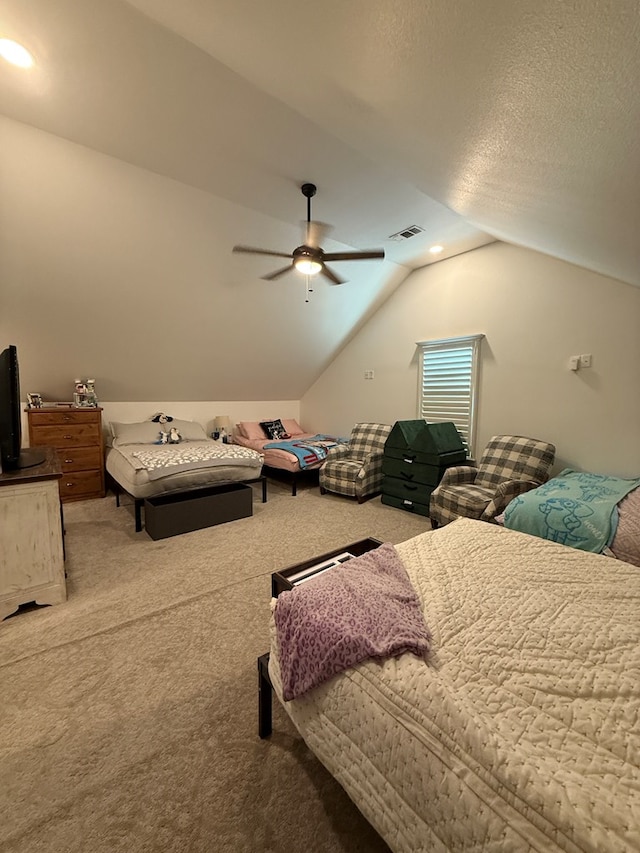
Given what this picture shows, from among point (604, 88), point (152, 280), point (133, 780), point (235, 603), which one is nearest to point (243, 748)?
point (133, 780)

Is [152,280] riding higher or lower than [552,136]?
higher

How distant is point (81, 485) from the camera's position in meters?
4.21

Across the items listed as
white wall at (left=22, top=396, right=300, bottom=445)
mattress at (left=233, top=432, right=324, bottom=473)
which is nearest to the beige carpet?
mattress at (left=233, top=432, right=324, bottom=473)

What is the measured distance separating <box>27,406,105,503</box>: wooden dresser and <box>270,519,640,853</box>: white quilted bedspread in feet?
13.1

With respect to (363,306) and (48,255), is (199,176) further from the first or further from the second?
(363,306)

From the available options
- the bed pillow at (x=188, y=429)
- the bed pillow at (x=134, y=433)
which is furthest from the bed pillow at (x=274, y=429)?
the bed pillow at (x=134, y=433)

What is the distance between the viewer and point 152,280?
3.59 metres

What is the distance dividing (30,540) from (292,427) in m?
4.48

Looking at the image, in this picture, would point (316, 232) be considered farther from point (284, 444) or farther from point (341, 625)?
point (341, 625)

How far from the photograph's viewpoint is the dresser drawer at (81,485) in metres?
4.13

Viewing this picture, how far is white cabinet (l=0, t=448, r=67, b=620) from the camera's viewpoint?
2.04 m

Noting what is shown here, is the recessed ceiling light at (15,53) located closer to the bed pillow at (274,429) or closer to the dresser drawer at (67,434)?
the dresser drawer at (67,434)

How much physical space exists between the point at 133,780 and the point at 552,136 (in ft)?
8.40

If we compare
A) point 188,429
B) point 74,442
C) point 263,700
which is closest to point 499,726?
point 263,700
